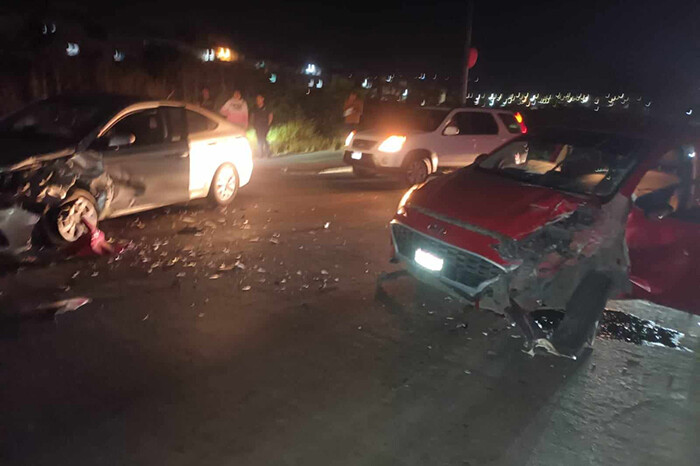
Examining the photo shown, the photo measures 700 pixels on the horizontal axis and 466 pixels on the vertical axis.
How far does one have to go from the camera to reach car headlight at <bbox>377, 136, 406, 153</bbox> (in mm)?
11883

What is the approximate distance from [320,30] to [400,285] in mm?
35783

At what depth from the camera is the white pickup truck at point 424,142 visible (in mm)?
11961

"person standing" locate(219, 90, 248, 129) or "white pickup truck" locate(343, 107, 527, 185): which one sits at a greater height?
"person standing" locate(219, 90, 248, 129)

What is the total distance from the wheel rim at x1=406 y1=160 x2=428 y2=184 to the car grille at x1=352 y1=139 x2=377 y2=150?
0.90m

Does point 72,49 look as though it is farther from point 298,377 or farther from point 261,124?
point 298,377

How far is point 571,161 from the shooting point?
5.80 metres

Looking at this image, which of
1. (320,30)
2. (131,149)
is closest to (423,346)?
(131,149)

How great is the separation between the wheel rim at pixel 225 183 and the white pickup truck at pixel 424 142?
351 cm

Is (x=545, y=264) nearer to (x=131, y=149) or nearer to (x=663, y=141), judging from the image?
(x=663, y=141)


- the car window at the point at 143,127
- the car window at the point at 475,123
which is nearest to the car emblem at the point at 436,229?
the car window at the point at 143,127

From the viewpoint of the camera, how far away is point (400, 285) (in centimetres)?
627

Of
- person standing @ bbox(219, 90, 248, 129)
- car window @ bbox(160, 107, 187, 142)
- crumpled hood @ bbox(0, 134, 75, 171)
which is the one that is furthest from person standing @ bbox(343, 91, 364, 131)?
crumpled hood @ bbox(0, 134, 75, 171)

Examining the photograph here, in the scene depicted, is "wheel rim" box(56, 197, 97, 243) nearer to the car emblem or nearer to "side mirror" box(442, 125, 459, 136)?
the car emblem

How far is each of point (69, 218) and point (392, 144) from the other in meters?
6.78
